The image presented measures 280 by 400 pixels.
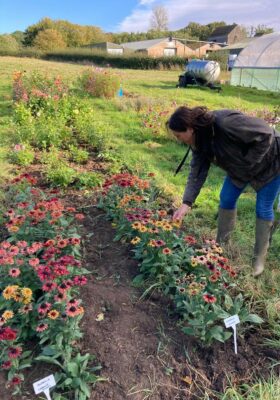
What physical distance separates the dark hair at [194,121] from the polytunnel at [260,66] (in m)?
14.8

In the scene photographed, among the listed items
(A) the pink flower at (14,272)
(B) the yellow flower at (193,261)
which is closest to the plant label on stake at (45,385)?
(A) the pink flower at (14,272)

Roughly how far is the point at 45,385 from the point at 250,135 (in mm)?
1975

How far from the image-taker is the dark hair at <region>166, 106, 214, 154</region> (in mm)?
2488

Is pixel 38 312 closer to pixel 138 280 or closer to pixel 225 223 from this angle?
pixel 138 280

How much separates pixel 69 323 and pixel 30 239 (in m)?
0.93

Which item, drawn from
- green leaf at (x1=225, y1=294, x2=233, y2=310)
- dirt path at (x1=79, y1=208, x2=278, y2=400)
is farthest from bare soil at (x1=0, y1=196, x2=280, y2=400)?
green leaf at (x1=225, y1=294, x2=233, y2=310)

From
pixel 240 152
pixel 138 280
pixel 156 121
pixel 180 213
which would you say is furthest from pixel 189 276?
pixel 156 121

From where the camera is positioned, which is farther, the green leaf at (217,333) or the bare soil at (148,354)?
the green leaf at (217,333)

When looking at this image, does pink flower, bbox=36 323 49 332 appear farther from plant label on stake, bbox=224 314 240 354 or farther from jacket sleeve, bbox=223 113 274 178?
jacket sleeve, bbox=223 113 274 178

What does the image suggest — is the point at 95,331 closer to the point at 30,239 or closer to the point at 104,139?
the point at 30,239

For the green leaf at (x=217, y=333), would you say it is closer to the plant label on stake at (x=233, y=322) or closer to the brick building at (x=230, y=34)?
the plant label on stake at (x=233, y=322)

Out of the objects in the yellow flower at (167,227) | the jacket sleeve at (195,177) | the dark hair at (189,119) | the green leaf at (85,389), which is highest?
the dark hair at (189,119)

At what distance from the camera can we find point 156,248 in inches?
104

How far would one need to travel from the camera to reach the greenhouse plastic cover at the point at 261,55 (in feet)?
56.1
